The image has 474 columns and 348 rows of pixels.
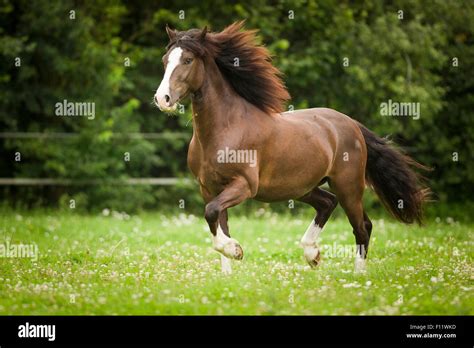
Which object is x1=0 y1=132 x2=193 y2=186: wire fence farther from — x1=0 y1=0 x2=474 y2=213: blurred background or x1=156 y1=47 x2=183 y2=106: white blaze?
x1=156 y1=47 x2=183 y2=106: white blaze

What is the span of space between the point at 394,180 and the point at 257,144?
91.5 inches

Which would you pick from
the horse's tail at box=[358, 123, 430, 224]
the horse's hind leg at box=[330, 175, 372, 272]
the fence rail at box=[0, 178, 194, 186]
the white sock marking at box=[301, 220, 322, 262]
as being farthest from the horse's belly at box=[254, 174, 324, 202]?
the fence rail at box=[0, 178, 194, 186]

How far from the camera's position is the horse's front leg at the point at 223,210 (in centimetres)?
732

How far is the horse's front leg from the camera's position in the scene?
7.32 metres

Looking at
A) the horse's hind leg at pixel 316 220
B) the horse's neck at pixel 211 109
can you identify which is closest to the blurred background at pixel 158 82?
the horse's hind leg at pixel 316 220

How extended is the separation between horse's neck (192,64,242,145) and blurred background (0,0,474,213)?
733cm

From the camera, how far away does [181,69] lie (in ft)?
24.8

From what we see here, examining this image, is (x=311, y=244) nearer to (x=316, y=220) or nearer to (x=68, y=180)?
(x=316, y=220)

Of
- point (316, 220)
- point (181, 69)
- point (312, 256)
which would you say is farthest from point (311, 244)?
point (181, 69)

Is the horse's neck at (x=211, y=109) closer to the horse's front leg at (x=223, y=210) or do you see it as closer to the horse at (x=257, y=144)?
the horse at (x=257, y=144)

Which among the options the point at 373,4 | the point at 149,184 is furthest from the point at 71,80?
the point at 373,4

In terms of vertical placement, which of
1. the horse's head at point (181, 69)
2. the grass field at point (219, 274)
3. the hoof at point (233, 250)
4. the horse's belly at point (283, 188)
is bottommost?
the grass field at point (219, 274)

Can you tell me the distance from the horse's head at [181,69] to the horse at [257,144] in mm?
10
